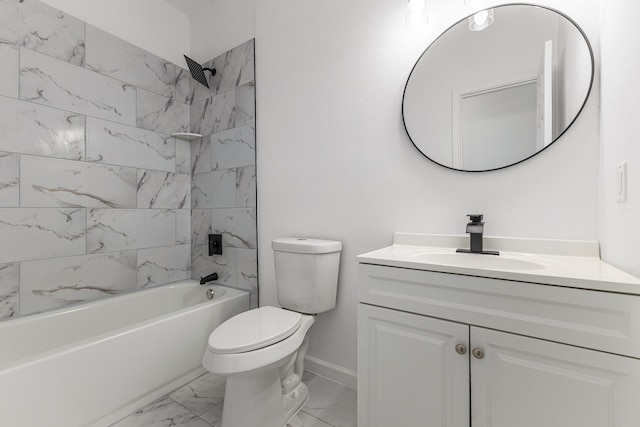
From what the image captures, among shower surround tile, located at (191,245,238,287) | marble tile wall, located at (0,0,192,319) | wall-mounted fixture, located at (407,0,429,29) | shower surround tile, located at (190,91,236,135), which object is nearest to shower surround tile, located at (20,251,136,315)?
marble tile wall, located at (0,0,192,319)

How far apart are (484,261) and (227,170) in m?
1.83

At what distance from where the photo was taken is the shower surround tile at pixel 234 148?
2.08 m

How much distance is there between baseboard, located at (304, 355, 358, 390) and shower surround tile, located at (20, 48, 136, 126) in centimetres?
210

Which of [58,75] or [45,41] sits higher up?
[45,41]

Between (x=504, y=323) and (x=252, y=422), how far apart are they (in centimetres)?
109

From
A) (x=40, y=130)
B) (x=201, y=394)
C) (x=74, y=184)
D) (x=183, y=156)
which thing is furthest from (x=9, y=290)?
(x=183, y=156)

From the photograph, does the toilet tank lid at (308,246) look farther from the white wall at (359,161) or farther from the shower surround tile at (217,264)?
the shower surround tile at (217,264)

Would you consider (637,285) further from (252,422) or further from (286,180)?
(286,180)

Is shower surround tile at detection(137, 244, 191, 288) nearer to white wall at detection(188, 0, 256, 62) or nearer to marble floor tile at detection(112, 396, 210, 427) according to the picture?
marble floor tile at detection(112, 396, 210, 427)

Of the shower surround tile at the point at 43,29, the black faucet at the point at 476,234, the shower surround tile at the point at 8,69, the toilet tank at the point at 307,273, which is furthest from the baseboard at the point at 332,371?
the shower surround tile at the point at 43,29

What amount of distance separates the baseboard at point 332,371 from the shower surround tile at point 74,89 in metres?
2.10

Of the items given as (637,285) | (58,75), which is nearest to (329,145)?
(637,285)

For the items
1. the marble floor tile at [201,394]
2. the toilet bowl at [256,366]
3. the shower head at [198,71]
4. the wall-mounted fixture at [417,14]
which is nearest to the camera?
the toilet bowl at [256,366]

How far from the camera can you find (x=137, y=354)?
1.43 meters
